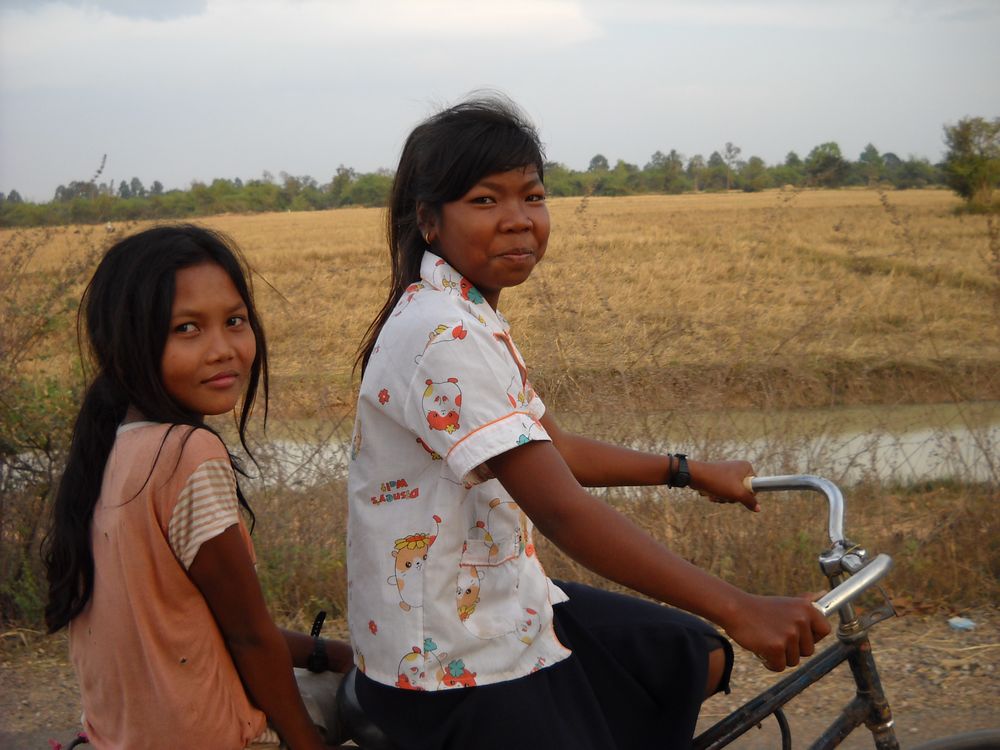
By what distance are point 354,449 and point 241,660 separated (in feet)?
1.32

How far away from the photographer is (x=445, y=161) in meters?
1.79

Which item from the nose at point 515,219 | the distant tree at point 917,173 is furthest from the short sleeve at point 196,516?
the distant tree at point 917,173

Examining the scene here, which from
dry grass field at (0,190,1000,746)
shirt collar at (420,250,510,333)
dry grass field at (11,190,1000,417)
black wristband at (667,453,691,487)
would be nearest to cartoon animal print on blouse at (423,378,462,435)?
shirt collar at (420,250,510,333)

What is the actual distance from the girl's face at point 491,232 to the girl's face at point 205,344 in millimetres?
404

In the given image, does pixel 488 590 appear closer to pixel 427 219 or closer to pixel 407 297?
pixel 407 297

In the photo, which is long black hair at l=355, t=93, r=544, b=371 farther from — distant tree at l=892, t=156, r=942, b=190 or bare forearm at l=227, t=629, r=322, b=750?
distant tree at l=892, t=156, r=942, b=190

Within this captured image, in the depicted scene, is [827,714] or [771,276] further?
[771,276]

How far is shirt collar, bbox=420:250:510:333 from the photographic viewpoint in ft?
5.70

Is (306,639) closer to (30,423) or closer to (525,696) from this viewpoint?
(525,696)

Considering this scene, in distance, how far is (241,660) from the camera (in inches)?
66.0

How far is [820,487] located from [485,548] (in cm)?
64

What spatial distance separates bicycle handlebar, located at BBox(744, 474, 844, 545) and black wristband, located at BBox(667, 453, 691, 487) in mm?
135

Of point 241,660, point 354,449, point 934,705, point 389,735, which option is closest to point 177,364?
point 354,449

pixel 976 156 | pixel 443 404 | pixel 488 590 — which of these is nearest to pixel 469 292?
pixel 443 404
